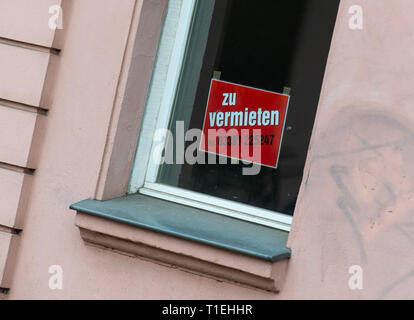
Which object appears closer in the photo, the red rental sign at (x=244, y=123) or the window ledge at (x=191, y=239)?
the window ledge at (x=191, y=239)

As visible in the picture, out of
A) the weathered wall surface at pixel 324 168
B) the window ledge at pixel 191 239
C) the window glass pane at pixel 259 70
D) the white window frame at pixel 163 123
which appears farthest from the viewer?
the white window frame at pixel 163 123

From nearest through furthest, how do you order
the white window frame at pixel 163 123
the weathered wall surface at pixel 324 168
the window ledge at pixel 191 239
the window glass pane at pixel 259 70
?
1. the weathered wall surface at pixel 324 168
2. the window ledge at pixel 191 239
3. the window glass pane at pixel 259 70
4. the white window frame at pixel 163 123

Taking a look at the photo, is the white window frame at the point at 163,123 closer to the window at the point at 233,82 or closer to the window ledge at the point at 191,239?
the window at the point at 233,82

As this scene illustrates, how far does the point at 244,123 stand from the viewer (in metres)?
4.64

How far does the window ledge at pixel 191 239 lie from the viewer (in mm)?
4031

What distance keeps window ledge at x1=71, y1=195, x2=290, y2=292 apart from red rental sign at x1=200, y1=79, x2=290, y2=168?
418 mm

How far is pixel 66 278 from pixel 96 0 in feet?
5.48

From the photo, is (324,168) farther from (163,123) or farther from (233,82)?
(163,123)

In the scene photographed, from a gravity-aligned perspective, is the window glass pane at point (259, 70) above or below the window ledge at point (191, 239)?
above

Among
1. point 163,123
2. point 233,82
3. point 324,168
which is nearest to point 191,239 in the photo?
point 324,168

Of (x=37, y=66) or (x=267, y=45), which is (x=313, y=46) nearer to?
(x=267, y=45)

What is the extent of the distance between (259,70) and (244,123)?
0.34 metres

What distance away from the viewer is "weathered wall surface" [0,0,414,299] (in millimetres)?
3924

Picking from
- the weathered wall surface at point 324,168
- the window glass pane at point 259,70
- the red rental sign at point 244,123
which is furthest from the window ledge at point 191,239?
the red rental sign at point 244,123
